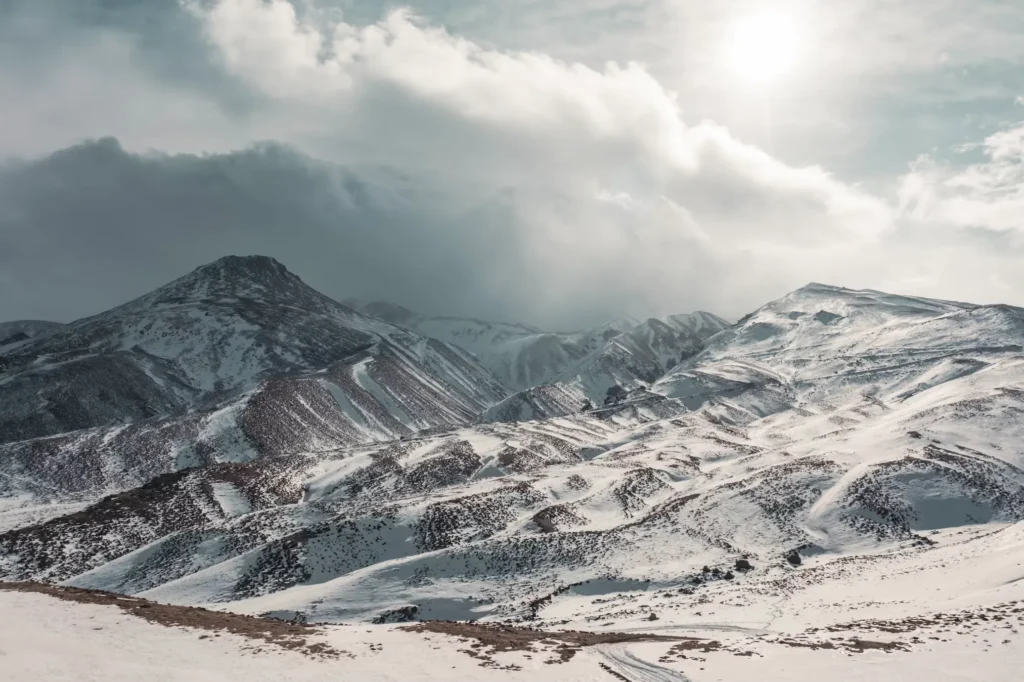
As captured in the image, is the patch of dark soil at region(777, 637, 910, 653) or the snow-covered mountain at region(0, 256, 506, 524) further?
the snow-covered mountain at region(0, 256, 506, 524)

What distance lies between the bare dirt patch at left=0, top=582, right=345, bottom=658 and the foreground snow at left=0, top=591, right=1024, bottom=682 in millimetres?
672

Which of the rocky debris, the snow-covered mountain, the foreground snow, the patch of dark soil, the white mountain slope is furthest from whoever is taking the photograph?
the snow-covered mountain

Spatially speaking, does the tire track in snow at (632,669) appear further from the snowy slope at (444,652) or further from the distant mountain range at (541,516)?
the distant mountain range at (541,516)

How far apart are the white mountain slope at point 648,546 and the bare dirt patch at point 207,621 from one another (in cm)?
810

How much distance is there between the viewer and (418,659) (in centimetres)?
2334

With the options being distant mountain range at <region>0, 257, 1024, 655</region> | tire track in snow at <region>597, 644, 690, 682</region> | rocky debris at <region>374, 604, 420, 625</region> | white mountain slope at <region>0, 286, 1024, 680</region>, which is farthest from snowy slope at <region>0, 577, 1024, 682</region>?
rocky debris at <region>374, 604, 420, 625</region>

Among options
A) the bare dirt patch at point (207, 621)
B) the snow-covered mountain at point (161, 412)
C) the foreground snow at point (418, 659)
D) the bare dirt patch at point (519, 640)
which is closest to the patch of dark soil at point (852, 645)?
the foreground snow at point (418, 659)

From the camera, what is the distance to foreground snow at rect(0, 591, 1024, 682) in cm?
2070

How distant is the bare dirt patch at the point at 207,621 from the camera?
24.6m

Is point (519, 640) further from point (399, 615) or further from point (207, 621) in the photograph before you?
point (399, 615)

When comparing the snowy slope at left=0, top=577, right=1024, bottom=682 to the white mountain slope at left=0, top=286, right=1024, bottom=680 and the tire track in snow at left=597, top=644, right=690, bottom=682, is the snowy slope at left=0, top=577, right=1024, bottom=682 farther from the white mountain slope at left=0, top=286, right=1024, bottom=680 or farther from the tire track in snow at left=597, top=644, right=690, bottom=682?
the white mountain slope at left=0, top=286, right=1024, bottom=680

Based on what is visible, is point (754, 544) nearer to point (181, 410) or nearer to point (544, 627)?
point (544, 627)

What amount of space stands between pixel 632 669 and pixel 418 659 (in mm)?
7729

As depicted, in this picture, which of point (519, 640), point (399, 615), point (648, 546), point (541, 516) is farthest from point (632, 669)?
point (541, 516)
